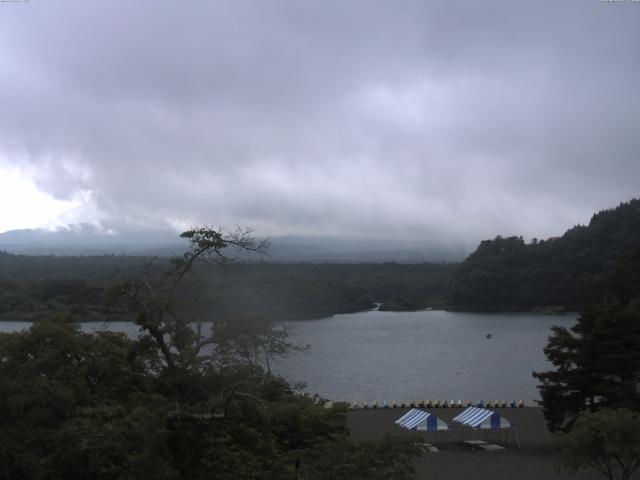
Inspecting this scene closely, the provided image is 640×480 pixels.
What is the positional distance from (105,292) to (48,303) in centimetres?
4200

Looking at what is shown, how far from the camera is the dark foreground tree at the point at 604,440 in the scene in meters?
10.8

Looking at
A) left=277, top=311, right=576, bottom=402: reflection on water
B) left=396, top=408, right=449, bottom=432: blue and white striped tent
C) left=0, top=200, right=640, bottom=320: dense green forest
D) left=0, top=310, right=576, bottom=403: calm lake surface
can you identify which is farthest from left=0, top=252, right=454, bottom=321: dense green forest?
left=396, top=408, right=449, bottom=432: blue and white striped tent

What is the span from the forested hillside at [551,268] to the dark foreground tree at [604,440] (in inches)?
2151

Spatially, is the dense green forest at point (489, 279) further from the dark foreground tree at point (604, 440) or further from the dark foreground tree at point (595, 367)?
the dark foreground tree at point (604, 440)

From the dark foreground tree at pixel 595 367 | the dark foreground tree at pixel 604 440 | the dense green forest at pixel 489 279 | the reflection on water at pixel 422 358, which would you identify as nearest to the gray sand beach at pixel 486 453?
the dark foreground tree at pixel 595 367

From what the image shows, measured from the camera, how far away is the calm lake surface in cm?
2772

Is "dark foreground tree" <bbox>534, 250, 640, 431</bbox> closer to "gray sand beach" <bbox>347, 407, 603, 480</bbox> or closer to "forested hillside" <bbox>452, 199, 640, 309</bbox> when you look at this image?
"gray sand beach" <bbox>347, 407, 603, 480</bbox>

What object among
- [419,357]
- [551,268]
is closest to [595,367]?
[419,357]

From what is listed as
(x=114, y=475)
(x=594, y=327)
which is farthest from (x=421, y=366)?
(x=114, y=475)

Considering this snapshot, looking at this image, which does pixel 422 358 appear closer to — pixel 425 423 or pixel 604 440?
pixel 425 423

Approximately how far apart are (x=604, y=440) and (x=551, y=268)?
59.2 m

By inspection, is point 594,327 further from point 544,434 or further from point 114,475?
point 114,475

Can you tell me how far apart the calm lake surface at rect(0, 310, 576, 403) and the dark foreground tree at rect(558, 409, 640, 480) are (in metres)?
6.05

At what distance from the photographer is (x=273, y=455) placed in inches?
308
